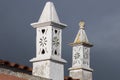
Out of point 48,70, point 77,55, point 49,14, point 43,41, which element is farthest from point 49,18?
point 77,55

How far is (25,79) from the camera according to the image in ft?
74.0

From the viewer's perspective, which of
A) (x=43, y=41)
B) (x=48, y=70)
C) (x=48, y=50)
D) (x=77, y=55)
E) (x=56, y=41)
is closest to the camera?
(x=48, y=70)

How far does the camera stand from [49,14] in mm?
23906

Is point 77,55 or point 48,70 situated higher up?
point 77,55

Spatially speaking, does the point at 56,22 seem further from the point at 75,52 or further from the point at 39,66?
the point at 75,52

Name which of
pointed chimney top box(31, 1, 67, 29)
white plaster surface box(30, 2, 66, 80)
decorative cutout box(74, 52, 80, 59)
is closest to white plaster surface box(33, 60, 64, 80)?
white plaster surface box(30, 2, 66, 80)

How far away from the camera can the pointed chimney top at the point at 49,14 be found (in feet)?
78.2

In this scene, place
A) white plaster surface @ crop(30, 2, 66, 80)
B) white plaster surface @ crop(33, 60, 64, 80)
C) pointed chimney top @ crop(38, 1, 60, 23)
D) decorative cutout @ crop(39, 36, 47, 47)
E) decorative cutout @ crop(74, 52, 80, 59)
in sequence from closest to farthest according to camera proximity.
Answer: white plaster surface @ crop(33, 60, 64, 80) < white plaster surface @ crop(30, 2, 66, 80) < decorative cutout @ crop(39, 36, 47, 47) < pointed chimney top @ crop(38, 1, 60, 23) < decorative cutout @ crop(74, 52, 80, 59)

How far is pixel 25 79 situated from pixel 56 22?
2.82 meters

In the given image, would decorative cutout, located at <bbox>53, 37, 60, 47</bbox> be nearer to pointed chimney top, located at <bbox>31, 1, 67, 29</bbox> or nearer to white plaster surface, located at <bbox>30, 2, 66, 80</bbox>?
white plaster surface, located at <bbox>30, 2, 66, 80</bbox>

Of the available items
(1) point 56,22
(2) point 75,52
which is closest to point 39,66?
(1) point 56,22

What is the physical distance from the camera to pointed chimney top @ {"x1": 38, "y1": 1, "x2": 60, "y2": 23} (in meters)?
23.8

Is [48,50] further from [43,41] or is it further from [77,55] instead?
[77,55]

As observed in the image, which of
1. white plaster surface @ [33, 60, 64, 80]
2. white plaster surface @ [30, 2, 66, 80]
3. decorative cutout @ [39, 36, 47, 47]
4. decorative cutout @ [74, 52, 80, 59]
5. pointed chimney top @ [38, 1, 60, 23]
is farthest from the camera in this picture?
decorative cutout @ [74, 52, 80, 59]
